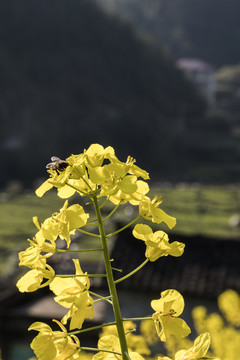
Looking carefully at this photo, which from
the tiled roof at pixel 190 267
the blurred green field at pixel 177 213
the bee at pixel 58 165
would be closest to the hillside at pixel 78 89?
the blurred green field at pixel 177 213

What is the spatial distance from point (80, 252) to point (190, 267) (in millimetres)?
8344

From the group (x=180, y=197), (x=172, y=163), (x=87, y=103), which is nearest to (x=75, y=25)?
(x=87, y=103)

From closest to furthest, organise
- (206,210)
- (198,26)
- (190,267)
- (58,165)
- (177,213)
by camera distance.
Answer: (58,165) → (190,267) → (177,213) → (206,210) → (198,26)

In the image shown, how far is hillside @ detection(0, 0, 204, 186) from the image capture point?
7575 centimetres

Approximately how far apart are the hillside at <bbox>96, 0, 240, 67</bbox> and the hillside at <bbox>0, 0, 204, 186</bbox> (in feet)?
127

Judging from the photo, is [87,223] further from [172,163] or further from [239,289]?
[172,163]

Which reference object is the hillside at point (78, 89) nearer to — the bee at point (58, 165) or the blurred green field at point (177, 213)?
the blurred green field at point (177, 213)

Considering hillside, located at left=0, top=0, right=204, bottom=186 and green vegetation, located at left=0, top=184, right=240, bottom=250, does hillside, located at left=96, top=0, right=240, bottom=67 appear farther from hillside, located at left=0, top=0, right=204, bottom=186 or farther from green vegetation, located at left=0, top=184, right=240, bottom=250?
green vegetation, located at left=0, top=184, right=240, bottom=250

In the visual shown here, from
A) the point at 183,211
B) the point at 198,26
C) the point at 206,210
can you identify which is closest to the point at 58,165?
the point at 183,211

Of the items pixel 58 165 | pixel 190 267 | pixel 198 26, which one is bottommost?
pixel 58 165

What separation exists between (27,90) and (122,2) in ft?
181

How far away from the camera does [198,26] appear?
135500mm

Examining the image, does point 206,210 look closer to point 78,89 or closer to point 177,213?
point 177,213

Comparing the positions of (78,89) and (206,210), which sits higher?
(78,89)
